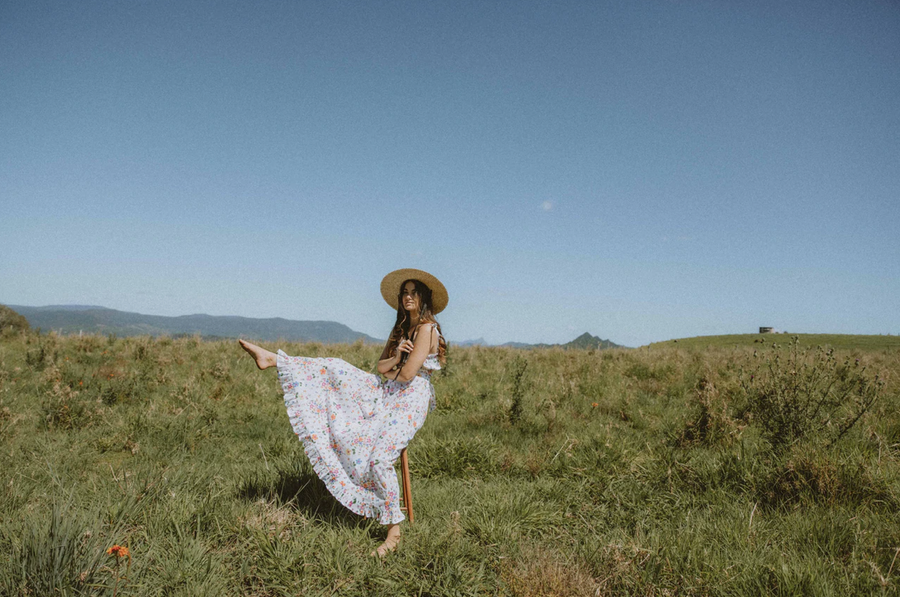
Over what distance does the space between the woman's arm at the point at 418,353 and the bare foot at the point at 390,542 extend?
45.3 inches

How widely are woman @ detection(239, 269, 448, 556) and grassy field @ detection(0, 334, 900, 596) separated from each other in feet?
1.16

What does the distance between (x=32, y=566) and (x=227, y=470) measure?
234cm

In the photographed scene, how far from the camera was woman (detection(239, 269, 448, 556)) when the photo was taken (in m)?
3.61

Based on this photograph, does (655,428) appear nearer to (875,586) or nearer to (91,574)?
(875,586)

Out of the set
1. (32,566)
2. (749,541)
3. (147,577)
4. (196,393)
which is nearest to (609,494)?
(749,541)

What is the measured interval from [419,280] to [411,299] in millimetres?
196

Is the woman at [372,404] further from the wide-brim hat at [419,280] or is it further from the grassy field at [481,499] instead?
the grassy field at [481,499]

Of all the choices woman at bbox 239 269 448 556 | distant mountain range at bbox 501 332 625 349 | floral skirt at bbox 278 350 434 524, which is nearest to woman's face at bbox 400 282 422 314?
woman at bbox 239 269 448 556

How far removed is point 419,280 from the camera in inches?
167

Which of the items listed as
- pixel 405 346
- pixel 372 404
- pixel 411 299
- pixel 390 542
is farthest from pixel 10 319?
pixel 390 542

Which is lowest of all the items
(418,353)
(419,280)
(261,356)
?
(261,356)

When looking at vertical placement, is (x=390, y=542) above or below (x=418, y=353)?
below

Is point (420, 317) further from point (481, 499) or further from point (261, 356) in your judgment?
point (481, 499)

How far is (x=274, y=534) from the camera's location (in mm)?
3369
